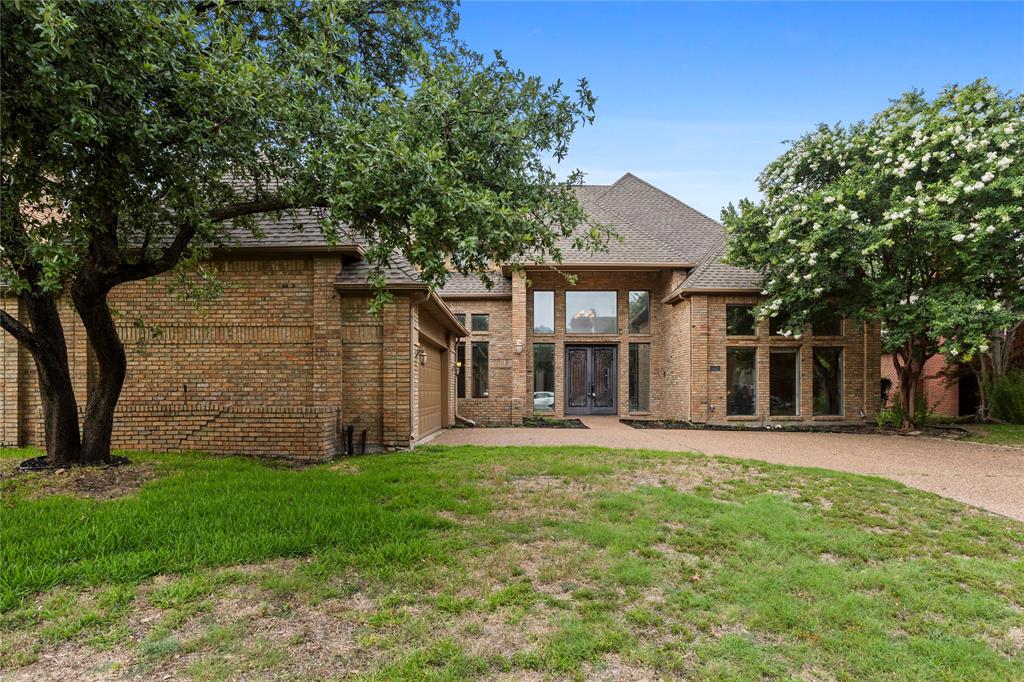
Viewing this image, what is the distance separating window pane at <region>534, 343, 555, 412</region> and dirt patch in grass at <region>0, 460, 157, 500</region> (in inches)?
449

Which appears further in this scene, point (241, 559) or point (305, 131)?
point (305, 131)

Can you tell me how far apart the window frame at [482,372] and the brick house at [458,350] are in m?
0.04

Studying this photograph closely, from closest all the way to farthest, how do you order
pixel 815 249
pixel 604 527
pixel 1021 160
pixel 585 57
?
pixel 604 527, pixel 585 57, pixel 1021 160, pixel 815 249

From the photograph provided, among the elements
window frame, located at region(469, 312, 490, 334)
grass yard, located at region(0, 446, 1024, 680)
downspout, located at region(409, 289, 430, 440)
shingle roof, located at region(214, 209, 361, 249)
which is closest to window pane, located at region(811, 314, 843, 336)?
window frame, located at region(469, 312, 490, 334)

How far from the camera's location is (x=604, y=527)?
450 cm

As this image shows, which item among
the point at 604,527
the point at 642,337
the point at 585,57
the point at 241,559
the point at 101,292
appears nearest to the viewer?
the point at 241,559

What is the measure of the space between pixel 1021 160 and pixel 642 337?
942cm

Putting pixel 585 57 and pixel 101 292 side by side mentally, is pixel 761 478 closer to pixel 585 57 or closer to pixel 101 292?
pixel 585 57

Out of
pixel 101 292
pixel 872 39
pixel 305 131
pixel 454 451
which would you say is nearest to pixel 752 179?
pixel 872 39

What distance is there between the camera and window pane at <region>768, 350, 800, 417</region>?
14359 mm

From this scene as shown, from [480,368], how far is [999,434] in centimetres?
1285

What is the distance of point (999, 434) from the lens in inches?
449

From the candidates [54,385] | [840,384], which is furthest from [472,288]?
[840,384]

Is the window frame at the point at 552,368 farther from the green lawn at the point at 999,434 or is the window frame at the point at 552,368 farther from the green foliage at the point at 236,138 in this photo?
the green lawn at the point at 999,434
